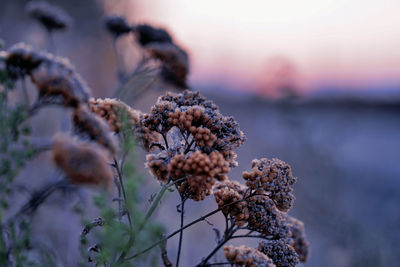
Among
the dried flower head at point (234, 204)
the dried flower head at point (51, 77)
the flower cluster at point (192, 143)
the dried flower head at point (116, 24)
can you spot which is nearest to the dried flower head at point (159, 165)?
the flower cluster at point (192, 143)

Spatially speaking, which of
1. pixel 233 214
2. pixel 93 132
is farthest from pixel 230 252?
pixel 93 132

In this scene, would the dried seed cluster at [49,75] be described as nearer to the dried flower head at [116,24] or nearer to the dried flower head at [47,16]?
the dried flower head at [47,16]

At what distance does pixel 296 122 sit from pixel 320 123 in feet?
20.3

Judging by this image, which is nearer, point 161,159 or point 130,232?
point 130,232

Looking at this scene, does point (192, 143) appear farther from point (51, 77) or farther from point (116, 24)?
point (116, 24)

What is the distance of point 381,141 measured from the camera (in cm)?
1441

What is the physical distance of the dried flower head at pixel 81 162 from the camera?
1437 millimetres

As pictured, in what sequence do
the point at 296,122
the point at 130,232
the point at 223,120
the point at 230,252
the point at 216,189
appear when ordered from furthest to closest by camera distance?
the point at 296,122 → the point at 216,189 → the point at 223,120 → the point at 230,252 → the point at 130,232

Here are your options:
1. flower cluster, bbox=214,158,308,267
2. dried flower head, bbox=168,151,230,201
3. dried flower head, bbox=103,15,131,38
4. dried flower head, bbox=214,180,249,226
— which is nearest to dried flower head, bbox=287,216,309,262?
flower cluster, bbox=214,158,308,267

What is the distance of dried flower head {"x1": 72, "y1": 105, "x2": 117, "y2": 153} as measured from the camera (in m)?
1.68

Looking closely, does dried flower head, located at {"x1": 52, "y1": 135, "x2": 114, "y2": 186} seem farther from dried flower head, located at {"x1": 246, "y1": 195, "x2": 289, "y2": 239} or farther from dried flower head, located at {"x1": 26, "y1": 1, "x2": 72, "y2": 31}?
dried flower head, located at {"x1": 26, "y1": 1, "x2": 72, "y2": 31}

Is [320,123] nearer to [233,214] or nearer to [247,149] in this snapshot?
[247,149]

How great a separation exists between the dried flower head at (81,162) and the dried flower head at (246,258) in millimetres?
664

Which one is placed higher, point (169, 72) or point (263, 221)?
point (169, 72)
